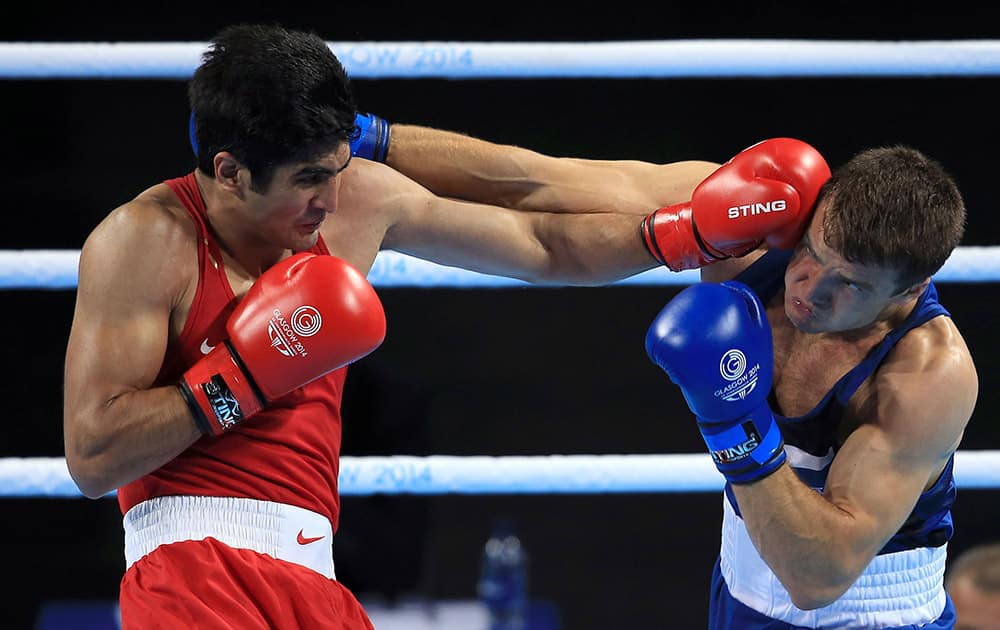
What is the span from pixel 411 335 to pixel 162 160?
3.11ft

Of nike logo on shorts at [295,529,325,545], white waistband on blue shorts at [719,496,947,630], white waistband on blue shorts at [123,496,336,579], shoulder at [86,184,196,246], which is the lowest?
white waistband on blue shorts at [719,496,947,630]

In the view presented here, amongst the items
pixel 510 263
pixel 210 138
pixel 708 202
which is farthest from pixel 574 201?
pixel 210 138

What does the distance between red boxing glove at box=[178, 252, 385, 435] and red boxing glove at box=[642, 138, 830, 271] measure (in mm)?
671

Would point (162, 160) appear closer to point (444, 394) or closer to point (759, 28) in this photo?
point (444, 394)

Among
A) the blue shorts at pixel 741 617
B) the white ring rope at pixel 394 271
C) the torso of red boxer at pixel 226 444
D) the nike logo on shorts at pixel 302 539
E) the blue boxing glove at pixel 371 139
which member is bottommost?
the blue shorts at pixel 741 617

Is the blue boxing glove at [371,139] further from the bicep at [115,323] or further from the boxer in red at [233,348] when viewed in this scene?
the bicep at [115,323]

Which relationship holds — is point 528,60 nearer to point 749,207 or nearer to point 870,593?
point 749,207

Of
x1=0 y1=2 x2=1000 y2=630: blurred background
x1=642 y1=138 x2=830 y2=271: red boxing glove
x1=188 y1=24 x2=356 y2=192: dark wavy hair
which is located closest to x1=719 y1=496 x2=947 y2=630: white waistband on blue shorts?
x1=642 y1=138 x2=830 y2=271: red boxing glove

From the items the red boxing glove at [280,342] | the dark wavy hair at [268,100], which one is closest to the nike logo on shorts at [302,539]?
the red boxing glove at [280,342]

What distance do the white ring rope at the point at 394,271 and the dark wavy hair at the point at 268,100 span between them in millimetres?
896

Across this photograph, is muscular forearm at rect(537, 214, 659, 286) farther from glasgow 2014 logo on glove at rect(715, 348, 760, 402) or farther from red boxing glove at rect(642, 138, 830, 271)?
glasgow 2014 logo on glove at rect(715, 348, 760, 402)

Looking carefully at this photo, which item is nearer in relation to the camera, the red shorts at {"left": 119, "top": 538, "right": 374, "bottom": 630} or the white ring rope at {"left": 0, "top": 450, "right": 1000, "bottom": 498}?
the red shorts at {"left": 119, "top": 538, "right": 374, "bottom": 630}

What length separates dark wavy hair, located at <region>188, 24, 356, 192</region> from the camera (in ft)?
6.82

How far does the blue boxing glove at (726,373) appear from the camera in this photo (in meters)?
2.12
